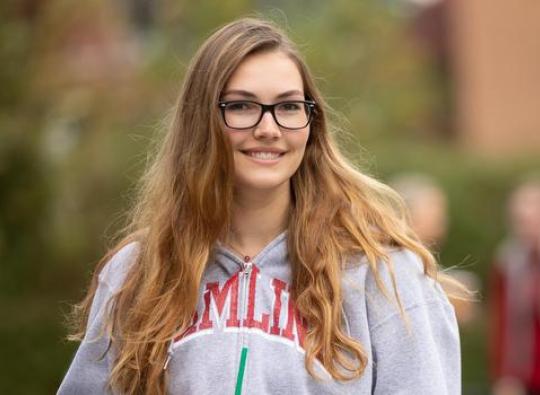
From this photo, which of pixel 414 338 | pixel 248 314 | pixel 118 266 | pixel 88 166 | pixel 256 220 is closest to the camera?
pixel 414 338

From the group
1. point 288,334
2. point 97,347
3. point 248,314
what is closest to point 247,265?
point 248,314

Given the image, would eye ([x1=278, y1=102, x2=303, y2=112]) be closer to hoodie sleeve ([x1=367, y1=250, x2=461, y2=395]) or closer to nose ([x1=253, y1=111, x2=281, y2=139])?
nose ([x1=253, y1=111, x2=281, y2=139])

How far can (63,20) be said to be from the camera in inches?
364

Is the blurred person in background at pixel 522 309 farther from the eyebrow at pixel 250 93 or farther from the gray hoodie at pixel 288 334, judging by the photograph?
the eyebrow at pixel 250 93

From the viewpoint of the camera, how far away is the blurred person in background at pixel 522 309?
7.52 m

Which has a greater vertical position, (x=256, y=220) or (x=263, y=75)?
(x=263, y=75)

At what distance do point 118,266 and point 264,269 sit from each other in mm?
494

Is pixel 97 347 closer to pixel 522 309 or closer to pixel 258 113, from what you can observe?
pixel 258 113

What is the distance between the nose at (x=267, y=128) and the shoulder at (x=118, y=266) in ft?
1.97

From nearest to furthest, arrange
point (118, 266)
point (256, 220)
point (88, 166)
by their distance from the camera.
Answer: point (256, 220), point (118, 266), point (88, 166)

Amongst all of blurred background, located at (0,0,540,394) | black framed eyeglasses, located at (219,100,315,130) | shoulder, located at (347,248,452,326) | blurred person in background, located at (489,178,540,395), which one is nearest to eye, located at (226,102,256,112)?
black framed eyeglasses, located at (219,100,315,130)

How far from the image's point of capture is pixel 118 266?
3.69 metres

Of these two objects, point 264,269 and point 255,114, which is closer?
point 255,114

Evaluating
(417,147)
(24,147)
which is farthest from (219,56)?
(417,147)
